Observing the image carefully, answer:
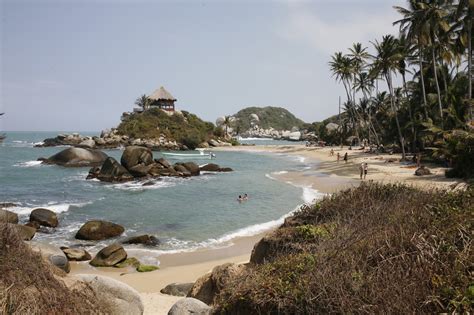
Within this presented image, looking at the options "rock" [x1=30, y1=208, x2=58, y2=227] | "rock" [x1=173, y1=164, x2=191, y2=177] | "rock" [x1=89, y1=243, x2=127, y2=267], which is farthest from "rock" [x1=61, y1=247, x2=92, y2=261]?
"rock" [x1=173, y1=164, x2=191, y2=177]

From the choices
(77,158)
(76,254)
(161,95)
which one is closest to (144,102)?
(161,95)

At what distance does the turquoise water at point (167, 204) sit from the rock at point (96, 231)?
50 centimetres

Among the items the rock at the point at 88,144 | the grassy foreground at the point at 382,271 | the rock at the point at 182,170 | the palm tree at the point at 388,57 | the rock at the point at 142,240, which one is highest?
the palm tree at the point at 388,57

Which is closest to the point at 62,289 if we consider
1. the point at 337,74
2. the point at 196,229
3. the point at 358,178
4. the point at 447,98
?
the point at 196,229

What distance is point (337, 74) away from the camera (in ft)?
→ 207

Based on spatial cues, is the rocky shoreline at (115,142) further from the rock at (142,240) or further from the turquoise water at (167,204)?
the rock at (142,240)

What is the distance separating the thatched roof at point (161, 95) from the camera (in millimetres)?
93125

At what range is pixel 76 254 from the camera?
14805 mm

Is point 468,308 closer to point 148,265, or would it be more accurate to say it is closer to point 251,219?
point 148,265

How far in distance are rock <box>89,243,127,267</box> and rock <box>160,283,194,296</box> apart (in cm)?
351

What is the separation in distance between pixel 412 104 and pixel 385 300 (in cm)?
4460

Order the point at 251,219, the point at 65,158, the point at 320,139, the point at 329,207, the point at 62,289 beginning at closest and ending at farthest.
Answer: the point at 62,289
the point at 329,207
the point at 251,219
the point at 65,158
the point at 320,139

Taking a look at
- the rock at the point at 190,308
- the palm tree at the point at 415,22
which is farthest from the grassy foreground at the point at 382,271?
the palm tree at the point at 415,22

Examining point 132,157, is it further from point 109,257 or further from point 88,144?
point 88,144
